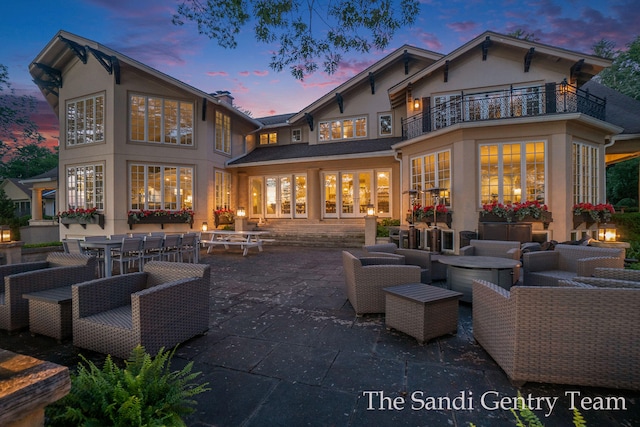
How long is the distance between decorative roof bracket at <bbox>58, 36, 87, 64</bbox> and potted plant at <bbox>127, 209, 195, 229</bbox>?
6.39m

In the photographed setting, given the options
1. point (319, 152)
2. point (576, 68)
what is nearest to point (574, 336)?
point (576, 68)

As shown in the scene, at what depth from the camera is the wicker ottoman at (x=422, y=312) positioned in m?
3.09

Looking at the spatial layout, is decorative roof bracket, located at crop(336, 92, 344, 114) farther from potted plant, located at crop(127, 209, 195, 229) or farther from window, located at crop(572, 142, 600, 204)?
window, located at crop(572, 142, 600, 204)

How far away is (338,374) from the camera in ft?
8.25

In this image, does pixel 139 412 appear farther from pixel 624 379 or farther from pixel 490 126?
pixel 490 126

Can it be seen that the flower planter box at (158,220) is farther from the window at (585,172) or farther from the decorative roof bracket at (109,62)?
the window at (585,172)

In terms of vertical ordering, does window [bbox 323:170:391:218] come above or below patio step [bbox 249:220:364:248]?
above

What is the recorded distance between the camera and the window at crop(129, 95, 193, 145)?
470 inches

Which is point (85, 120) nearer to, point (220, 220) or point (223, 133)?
point (223, 133)

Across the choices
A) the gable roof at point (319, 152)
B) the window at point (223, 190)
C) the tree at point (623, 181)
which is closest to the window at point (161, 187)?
the window at point (223, 190)

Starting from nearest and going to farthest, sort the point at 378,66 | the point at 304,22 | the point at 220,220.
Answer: the point at 304,22 < the point at 378,66 < the point at 220,220

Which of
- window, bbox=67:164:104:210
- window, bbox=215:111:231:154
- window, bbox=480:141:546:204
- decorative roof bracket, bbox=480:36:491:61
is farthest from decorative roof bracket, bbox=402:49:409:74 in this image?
window, bbox=67:164:104:210

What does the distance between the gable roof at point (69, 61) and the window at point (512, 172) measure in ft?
36.7

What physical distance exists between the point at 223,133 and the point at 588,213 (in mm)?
14866
